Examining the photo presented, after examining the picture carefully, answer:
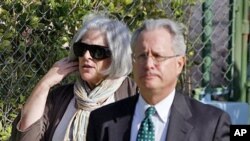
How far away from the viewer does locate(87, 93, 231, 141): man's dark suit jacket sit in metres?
2.83

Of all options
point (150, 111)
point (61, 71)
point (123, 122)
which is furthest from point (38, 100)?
point (150, 111)

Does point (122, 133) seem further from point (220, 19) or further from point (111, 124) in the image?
point (220, 19)

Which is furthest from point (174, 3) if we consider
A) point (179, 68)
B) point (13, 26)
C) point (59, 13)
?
point (179, 68)

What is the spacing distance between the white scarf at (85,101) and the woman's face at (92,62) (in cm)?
6

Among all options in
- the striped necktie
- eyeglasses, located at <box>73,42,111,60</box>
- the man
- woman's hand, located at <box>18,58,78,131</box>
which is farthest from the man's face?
woman's hand, located at <box>18,58,78,131</box>

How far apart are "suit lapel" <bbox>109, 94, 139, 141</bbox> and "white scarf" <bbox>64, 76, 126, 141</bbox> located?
2.25 ft

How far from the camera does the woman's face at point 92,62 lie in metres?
3.69

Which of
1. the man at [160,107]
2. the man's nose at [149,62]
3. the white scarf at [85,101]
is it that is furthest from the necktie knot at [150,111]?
the white scarf at [85,101]

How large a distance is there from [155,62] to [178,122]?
26cm

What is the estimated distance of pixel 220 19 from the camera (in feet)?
15.6

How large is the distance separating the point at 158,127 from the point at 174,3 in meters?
1.91

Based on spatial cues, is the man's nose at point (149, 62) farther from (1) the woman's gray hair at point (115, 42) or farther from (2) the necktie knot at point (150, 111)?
(1) the woman's gray hair at point (115, 42)

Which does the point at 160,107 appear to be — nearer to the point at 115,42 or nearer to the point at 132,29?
the point at 115,42

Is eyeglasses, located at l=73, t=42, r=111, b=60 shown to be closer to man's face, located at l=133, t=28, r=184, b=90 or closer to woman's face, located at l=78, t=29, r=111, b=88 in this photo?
woman's face, located at l=78, t=29, r=111, b=88
